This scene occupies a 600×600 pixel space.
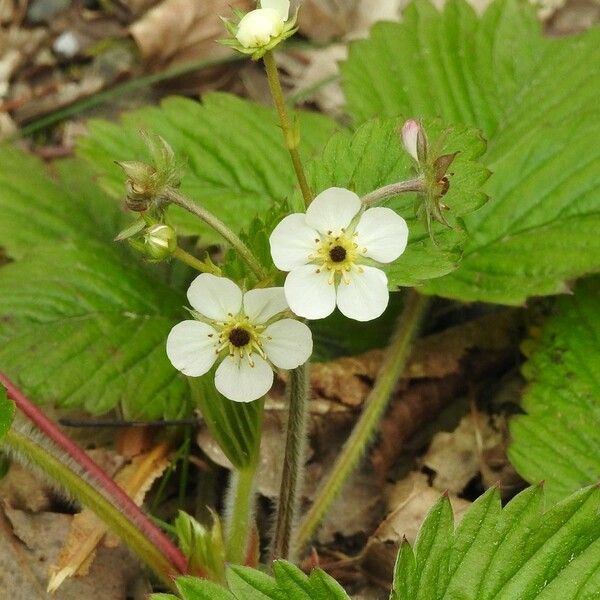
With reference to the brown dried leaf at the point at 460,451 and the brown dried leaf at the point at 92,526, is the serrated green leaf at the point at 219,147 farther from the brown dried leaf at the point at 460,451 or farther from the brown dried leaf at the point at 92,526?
the brown dried leaf at the point at 460,451

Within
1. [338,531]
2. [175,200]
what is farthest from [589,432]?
[175,200]

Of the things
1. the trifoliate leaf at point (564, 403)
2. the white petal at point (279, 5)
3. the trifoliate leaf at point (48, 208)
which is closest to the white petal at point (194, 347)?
the white petal at point (279, 5)

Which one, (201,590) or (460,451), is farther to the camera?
(460,451)

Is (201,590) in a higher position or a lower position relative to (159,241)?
lower

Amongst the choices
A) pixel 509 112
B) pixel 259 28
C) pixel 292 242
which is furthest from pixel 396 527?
pixel 259 28

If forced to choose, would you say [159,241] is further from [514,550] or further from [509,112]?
[509,112]

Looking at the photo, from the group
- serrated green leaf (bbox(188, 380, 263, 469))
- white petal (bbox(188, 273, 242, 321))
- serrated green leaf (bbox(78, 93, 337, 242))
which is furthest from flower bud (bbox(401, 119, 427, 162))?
serrated green leaf (bbox(78, 93, 337, 242))
